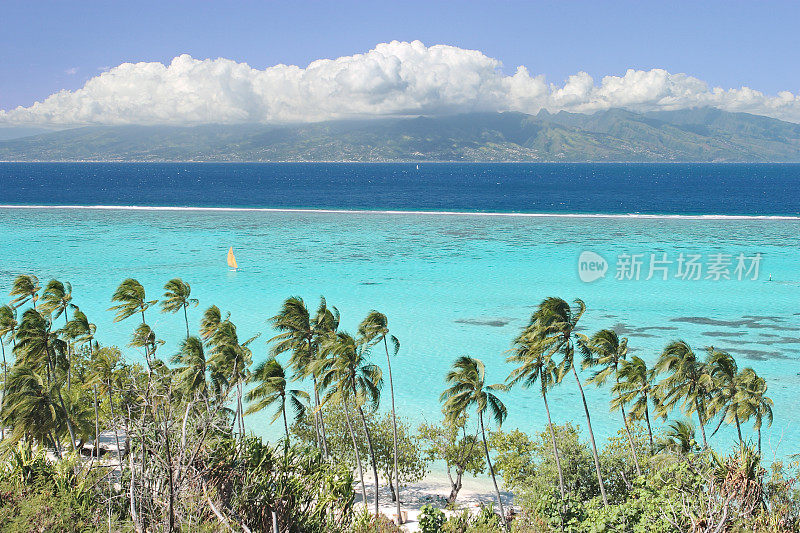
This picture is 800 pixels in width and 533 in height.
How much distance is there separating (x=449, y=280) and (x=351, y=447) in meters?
29.5

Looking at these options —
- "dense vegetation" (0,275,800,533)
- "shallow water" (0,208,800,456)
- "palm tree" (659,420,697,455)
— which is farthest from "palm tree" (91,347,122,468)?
"palm tree" (659,420,697,455)

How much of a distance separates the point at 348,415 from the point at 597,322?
2366 centimetres

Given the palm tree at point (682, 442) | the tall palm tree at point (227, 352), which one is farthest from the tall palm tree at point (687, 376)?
the tall palm tree at point (227, 352)

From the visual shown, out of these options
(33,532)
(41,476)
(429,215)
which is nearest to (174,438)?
(33,532)

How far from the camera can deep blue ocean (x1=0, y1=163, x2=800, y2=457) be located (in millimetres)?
36375

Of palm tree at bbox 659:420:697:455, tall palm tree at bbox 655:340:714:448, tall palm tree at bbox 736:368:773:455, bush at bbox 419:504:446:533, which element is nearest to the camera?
bush at bbox 419:504:446:533

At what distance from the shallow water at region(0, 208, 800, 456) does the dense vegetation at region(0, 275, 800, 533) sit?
5717mm

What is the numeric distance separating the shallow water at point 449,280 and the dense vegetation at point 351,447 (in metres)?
5.72

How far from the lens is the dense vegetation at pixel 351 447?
49.7 ft

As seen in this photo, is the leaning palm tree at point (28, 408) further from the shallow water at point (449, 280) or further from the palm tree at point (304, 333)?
Answer: the shallow water at point (449, 280)

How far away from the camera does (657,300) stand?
47781mm

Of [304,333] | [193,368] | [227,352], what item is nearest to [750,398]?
[304,333]

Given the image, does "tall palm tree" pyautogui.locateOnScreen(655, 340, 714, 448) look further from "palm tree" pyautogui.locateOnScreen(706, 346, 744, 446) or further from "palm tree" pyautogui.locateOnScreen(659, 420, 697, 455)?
"palm tree" pyautogui.locateOnScreen(659, 420, 697, 455)

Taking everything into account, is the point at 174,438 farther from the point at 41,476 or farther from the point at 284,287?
the point at 284,287
